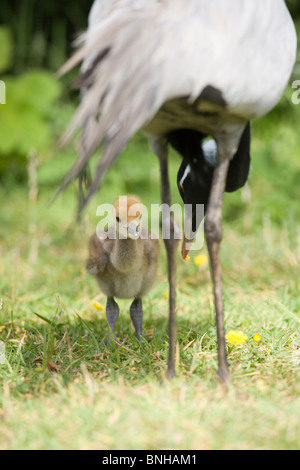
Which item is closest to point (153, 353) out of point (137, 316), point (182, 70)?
point (137, 316)

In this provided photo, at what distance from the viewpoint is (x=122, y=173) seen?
20.6 ft

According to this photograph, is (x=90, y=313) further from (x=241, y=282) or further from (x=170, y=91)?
(x=170, y=91)

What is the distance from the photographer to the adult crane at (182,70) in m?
2.10

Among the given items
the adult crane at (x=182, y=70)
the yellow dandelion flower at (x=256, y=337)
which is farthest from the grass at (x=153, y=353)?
the adult crane at (x=182, y=70)

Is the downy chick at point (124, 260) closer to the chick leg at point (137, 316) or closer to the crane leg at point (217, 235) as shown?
the chick leg at point (137, 316)

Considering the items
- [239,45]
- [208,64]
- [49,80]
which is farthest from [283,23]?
[49,80]

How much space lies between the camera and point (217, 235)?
2480 mm

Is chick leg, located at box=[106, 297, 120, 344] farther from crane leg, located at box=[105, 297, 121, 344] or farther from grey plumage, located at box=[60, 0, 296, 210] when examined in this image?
grey plumage, located at box=[60, 0, 296, 210]

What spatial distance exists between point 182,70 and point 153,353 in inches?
50.4

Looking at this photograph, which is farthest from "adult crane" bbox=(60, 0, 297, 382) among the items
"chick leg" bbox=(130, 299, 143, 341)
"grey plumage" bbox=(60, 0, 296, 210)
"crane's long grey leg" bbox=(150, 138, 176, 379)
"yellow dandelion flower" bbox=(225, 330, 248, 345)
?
"chick leg" bbox=(130, 299, 143, 341)

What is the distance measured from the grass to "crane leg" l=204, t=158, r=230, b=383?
91mm

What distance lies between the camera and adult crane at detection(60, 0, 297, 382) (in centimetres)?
210

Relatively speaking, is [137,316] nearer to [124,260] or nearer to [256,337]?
[124,260]
